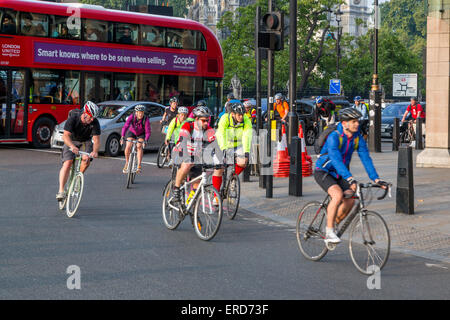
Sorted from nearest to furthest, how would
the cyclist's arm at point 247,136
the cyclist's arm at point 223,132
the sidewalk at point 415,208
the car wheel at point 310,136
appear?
1. the sidewalk at point 415,208
2. the cyclist's arm at point 247,136
3. the cyclist's arm at point 223,132
4. the car wheel at point 310,136

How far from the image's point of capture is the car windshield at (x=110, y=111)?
816 inches

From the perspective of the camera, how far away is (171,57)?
24.7 meters

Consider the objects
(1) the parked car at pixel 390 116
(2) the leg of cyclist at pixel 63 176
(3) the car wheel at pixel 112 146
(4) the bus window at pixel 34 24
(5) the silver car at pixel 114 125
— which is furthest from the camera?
(1) the parked car at pixel 390 116

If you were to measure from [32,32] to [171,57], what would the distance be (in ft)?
15.8

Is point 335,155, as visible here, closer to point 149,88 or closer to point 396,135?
point 149,88

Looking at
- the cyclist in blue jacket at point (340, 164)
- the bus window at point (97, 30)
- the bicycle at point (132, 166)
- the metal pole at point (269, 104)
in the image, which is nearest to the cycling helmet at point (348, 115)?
the cyclist in blue jacket at point (340, 164)

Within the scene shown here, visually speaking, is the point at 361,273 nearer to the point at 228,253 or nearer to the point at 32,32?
the point at 228,253

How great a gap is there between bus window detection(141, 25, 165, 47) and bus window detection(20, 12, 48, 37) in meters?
3.39

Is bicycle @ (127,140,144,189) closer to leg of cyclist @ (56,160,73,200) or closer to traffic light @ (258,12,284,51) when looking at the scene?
leg of cyclist @ (56,160,73,200)

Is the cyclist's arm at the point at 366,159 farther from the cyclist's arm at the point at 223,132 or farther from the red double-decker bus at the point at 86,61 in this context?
the red double-decker bus at the point at 86,61

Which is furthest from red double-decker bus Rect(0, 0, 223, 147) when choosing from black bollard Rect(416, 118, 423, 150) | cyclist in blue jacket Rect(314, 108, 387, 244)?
cyclist in blue jacket Rect(314, 108, 387, 244)

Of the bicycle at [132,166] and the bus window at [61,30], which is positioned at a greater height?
the bus window at [61,30]

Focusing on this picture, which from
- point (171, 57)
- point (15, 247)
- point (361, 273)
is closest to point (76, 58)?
point (171, 57)

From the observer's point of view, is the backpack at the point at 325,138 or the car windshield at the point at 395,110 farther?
Result: the car windshield at the point at 395,110
